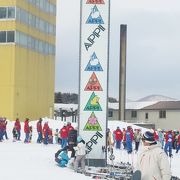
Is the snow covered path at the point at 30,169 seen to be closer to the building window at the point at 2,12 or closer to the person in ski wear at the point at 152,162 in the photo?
the person in ski wear at the point at 152,162

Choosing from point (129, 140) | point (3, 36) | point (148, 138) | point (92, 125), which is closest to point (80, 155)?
point (92, 125)

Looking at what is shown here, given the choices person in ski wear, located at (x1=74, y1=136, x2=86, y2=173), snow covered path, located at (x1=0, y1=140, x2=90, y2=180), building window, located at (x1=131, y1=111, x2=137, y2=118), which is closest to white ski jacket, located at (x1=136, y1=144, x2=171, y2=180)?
snow covered path, located at (x1=0, y1=140, x2=90, y2=180)

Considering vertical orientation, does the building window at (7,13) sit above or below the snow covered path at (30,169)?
above

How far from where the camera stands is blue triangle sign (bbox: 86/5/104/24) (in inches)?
862

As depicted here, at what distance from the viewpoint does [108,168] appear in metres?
20.5

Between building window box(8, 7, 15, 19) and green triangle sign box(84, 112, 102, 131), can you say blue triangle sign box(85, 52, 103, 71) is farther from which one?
building window box(8, 7, 15, 19)

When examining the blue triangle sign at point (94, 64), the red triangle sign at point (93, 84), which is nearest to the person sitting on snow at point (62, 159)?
the red triangle sign at point (93, 84)

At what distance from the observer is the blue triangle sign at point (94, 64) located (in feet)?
71.7

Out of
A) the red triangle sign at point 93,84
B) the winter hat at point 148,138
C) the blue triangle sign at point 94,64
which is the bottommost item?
the winter hat at point 148,138

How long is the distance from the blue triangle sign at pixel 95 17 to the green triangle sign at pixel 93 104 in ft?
9.68

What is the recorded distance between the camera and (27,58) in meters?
55.9

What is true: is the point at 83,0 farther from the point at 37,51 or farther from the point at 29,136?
the point at 37,51

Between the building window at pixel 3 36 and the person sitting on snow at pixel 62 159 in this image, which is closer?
the person sitting on snow at pixel 62 159

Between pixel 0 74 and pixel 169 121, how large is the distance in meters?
29.4
